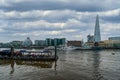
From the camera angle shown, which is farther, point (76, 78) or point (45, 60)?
point (45, 60)

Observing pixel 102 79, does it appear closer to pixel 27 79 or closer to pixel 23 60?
pixel 27 79

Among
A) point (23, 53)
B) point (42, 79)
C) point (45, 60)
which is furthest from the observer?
point (23, 53)

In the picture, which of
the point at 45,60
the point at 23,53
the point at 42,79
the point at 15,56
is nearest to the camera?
the point at 42,79

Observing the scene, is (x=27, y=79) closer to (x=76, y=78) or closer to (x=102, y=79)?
(x=76, y=78)

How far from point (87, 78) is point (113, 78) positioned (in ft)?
22.8

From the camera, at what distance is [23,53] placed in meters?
131

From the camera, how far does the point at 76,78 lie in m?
63.9

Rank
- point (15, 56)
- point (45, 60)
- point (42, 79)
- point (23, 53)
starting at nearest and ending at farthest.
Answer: point (42, 79) < point (45, 60) < point (15, 56) < point (23, 53)

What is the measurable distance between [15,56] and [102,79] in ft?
216

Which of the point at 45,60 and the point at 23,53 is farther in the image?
the point at 23,53

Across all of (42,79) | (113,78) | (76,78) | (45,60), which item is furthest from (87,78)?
Answer: (45,60)

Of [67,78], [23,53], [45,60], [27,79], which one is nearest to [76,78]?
[67,78]

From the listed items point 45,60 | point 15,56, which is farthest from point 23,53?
point 45,60

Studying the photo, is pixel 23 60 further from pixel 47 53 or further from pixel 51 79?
pixel 51 79
